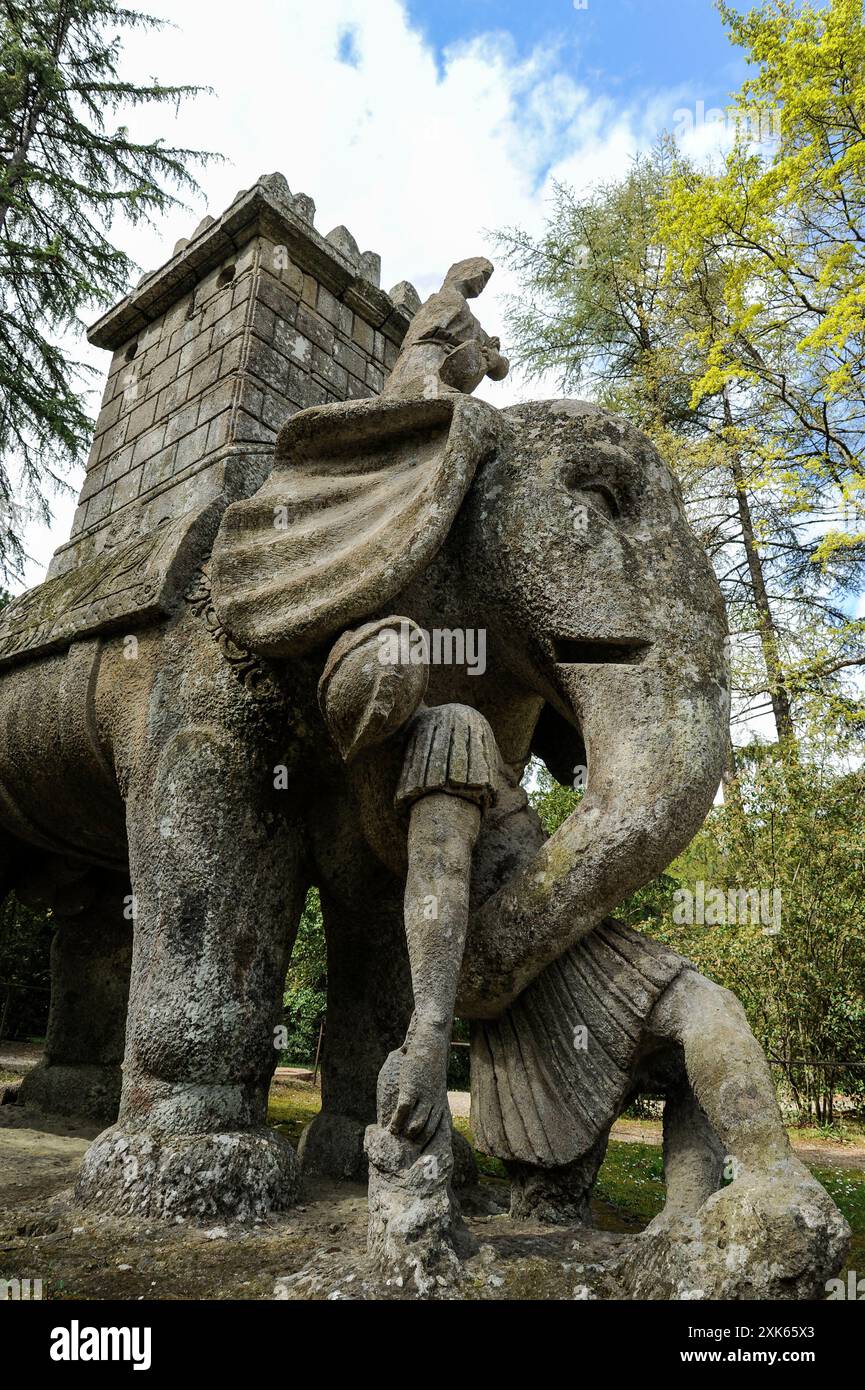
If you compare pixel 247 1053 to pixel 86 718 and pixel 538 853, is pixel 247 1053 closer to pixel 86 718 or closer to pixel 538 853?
pixel 538 853

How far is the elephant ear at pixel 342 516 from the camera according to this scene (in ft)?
7.93

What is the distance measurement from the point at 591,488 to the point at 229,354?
69.4 inches

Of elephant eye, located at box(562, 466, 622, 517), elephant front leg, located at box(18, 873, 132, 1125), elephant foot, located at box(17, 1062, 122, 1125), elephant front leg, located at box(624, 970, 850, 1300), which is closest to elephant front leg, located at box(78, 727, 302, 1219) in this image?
elephant front leg, located at box(624, 970, 850, 1300)

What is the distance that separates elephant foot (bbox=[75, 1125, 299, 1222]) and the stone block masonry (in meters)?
1.93

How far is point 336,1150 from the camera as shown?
9.44 feet

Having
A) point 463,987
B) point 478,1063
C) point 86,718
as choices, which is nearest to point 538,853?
point 463,987

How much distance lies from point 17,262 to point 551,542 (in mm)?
11150

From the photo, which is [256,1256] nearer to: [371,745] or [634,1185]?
[371,745]

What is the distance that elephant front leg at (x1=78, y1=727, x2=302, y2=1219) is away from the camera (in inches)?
89.4

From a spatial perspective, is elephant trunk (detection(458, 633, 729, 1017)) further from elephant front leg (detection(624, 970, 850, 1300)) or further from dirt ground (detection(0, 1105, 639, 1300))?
dirt ground (detection(0, 1105, 639, 1300))

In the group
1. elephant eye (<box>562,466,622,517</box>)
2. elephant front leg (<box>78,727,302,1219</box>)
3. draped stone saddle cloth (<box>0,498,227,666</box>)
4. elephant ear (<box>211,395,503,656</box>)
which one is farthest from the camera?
draped stone saddle cloth (<box>0,498,227,666</box>)

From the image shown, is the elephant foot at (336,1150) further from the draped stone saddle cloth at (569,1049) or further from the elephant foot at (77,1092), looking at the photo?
the elephant foot at (77,1092)

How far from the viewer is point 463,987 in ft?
7.20

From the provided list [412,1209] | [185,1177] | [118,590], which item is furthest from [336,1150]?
[118,590]
